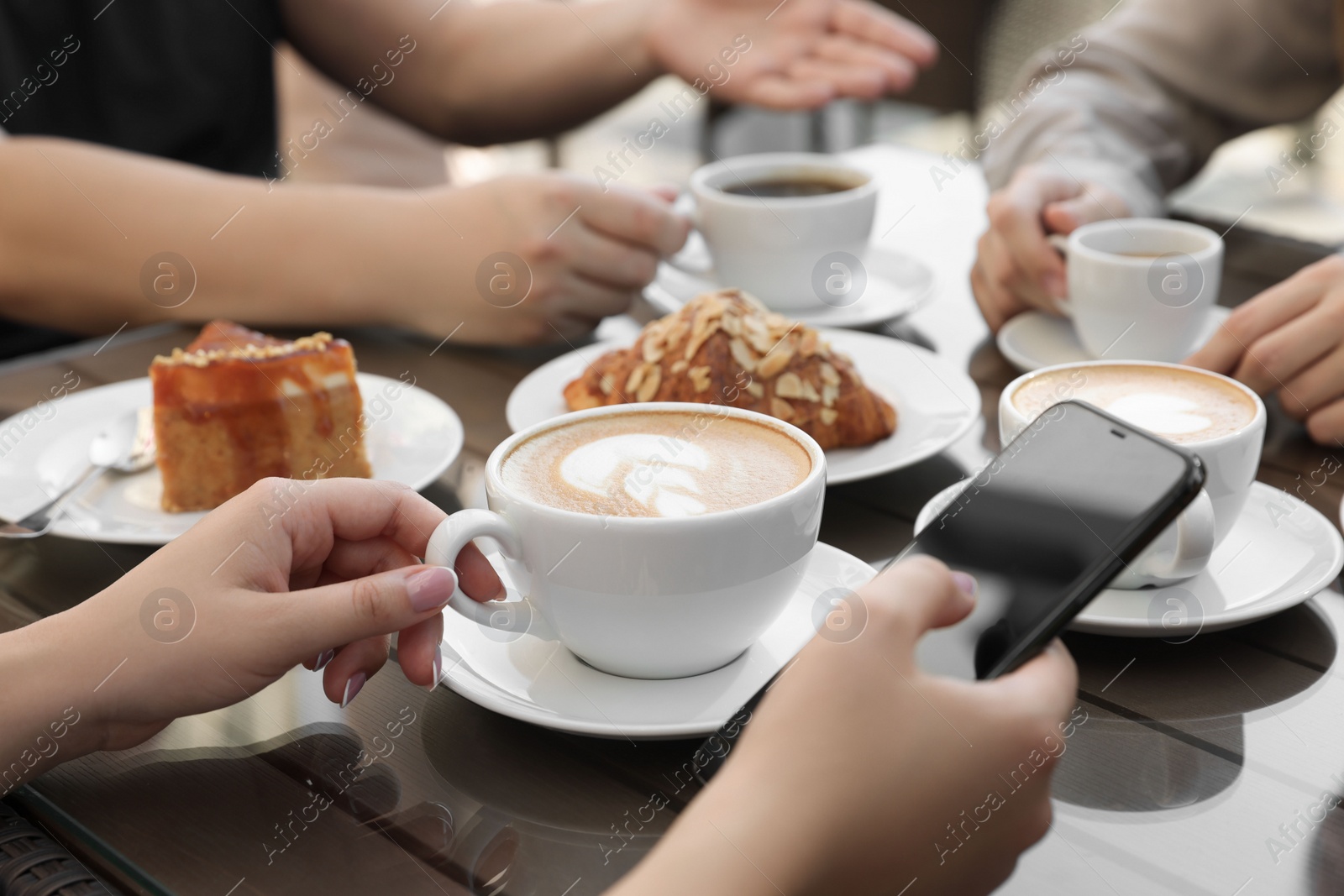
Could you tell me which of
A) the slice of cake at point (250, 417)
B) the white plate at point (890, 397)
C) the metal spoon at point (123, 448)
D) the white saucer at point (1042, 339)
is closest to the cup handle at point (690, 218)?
the white plate at point (890, 397)

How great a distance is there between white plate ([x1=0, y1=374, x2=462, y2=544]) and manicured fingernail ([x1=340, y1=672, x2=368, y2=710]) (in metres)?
0.23

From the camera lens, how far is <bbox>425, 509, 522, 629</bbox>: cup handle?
0.60 metres

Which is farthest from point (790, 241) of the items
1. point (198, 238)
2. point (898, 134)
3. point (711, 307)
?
point (898, 134)

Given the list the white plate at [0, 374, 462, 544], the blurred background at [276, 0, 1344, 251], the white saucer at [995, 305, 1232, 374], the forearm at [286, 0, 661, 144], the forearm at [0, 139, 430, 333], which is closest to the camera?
the white plate at [0, 374, 462, 544]

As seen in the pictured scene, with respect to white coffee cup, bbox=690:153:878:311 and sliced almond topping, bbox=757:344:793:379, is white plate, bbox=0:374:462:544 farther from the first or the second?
white coffee cup, bbox=690:153:878:311

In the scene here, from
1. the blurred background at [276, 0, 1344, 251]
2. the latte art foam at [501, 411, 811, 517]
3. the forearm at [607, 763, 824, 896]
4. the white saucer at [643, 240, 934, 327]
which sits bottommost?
the blurred background at [276, 0, 1344, 251]

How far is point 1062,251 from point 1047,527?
64 centimetres

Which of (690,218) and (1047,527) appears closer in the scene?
(1047,527)

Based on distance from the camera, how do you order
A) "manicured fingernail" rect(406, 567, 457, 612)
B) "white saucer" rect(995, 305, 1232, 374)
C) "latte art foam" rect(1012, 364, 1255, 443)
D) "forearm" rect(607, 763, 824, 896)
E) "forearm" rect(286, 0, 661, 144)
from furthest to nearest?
"forearm" rect(286, 0, 661, 144), "white saucer" rect(995, 305, 1232, 374), "latte art foam" rect(1012, 364, 1255, 443), "manicured fingernail" rect(406, 567, 457, 612), "forearm" rect(607, 763, 824, 896)

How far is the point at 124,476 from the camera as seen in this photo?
91cm

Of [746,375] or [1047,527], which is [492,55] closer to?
[746,375]

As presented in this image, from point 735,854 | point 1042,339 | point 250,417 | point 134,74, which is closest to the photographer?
point 735,854

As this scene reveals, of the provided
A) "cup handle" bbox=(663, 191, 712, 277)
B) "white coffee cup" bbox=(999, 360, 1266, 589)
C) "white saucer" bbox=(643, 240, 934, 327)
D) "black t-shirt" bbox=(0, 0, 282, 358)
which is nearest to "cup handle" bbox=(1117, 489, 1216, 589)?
"white coffee cup" bbox=(999, 360, 1266, 589)

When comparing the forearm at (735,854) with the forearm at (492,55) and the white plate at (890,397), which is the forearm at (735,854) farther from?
the forearm at (492,55)
